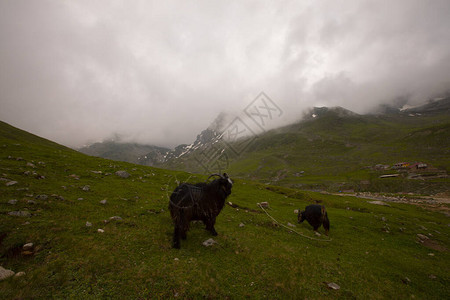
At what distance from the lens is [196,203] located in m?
7.98

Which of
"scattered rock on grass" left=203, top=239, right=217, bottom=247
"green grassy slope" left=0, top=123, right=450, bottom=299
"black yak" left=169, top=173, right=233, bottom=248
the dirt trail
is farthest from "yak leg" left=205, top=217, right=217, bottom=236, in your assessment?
the dirt trail

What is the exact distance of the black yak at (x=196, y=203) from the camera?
24.6ft

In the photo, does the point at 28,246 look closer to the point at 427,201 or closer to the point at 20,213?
the point at 20,213

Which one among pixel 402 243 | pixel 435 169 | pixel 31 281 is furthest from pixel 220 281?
pixel 435 169

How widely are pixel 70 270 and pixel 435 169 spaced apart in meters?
139

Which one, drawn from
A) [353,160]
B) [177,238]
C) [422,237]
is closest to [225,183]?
[177,238]

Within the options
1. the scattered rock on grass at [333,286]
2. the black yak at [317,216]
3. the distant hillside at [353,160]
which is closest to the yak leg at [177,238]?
the scattered rock on grass at [333,286]

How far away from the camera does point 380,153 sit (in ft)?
456

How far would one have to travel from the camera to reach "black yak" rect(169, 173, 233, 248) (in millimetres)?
7484

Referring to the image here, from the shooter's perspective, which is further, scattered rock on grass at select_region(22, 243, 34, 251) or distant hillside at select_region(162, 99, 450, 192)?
distant hillside at select_region(162, 99, 450, 192)

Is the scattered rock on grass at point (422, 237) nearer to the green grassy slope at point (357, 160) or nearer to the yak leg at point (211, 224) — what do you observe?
the yak leg at point (211, 224)

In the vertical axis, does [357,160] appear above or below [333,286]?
above

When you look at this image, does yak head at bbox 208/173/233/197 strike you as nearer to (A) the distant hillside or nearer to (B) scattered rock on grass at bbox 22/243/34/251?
(B) scattered rock on grass at bbox 22/243/34/251

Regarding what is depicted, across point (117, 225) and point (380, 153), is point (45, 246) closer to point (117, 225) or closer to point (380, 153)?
point (117, 225)
